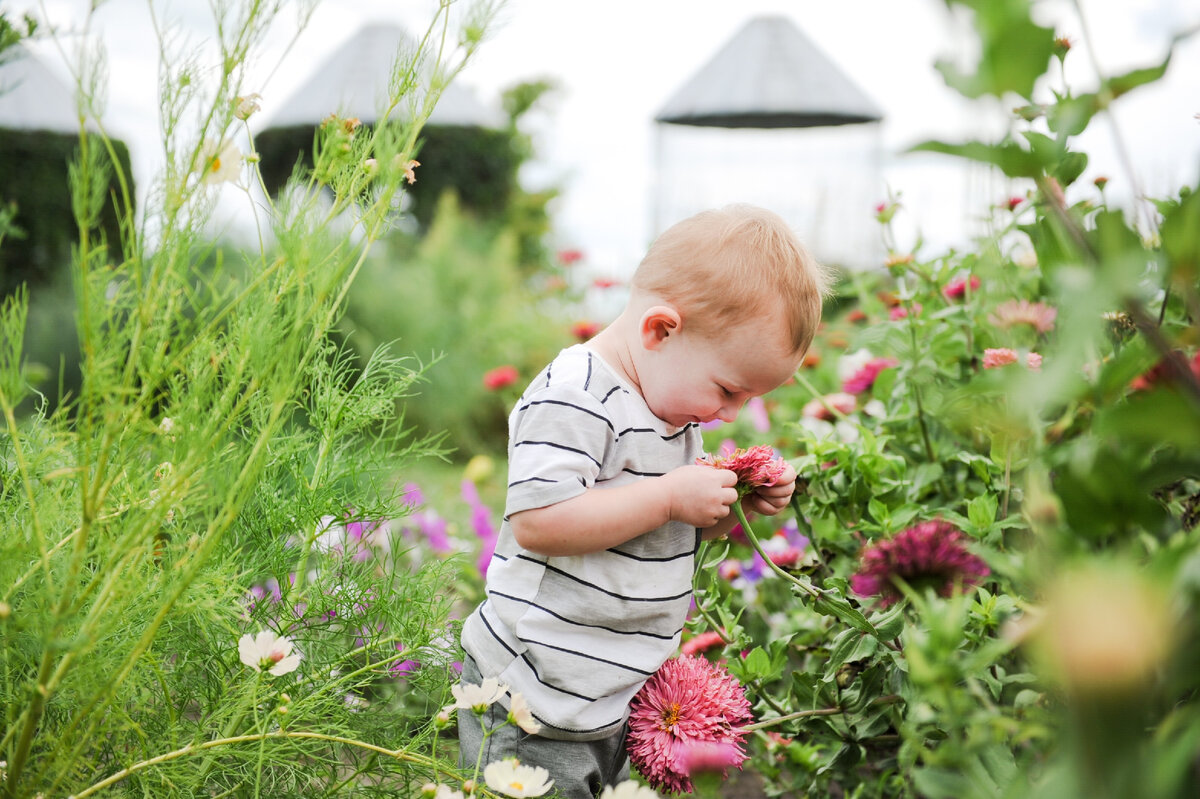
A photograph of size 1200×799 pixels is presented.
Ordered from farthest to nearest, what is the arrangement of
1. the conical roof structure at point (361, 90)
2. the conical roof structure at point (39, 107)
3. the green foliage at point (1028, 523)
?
the conical roof structure at point (361, 90), the conical roof structure at point (39, 107), the green foliage at point (1028, 523)

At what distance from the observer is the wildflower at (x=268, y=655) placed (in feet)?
3.24

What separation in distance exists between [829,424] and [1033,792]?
1.65 m

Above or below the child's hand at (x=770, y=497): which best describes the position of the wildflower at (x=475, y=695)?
below

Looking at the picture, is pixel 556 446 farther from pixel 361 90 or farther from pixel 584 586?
pixel 361 90

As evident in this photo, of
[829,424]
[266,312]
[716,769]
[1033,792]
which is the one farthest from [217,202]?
[829,424]

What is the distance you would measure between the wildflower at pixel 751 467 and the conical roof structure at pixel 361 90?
11.2 metres

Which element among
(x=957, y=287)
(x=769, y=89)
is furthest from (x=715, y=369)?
(x=769, y=89)

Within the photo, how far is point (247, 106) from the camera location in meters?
1.00

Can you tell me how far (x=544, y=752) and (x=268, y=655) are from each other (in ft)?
1.44

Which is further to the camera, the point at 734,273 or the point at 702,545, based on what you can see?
the point at 702,545

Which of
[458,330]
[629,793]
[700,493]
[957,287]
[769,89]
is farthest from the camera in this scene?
[769,89]

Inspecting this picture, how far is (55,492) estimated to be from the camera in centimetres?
107

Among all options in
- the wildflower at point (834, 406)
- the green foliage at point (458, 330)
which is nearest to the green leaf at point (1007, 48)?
the wildflower at point (834, 406)

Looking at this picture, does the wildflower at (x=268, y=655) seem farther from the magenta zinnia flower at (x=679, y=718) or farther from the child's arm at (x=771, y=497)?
the child's arm at (x=771, y=497)
